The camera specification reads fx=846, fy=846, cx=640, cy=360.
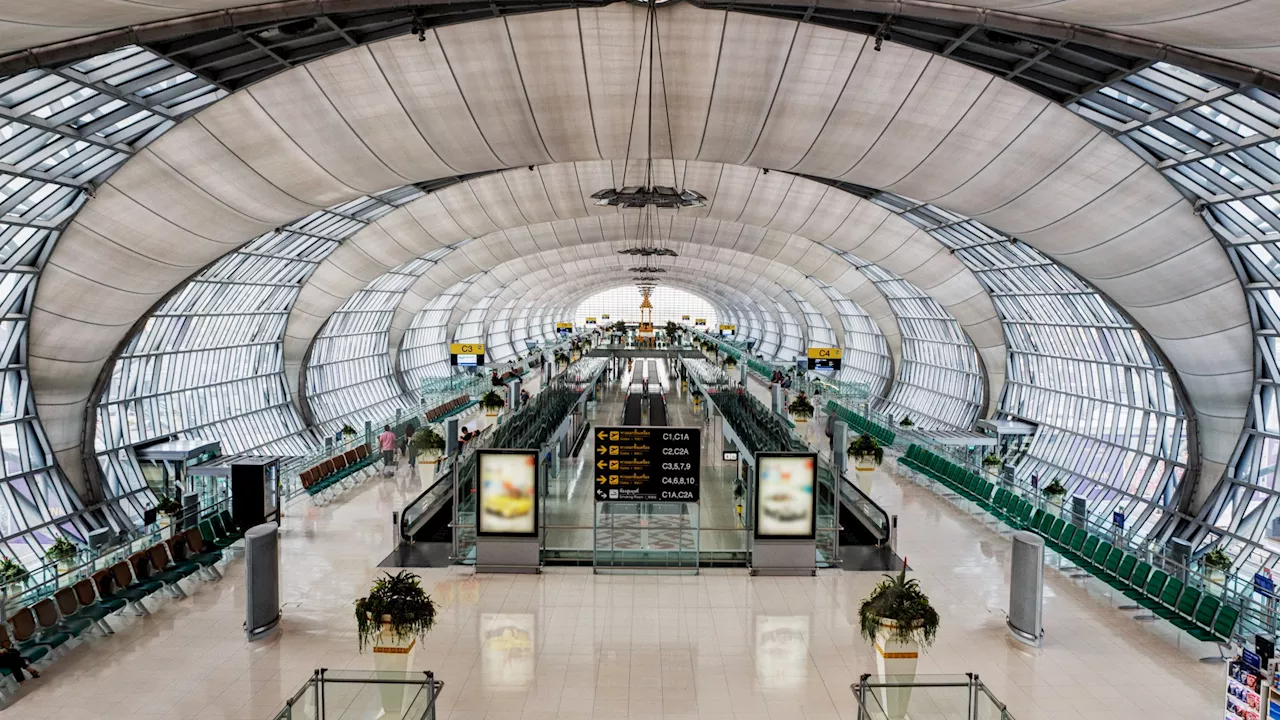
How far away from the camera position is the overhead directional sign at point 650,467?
14859 millimetres

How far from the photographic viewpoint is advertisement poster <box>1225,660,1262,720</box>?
27.0 ft

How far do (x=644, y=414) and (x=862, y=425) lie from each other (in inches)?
381

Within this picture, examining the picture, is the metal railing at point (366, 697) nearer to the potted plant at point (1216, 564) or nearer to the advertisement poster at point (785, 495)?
the advertisement poster at point (785, 495)

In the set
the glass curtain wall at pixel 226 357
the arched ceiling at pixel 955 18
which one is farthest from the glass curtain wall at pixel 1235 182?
the glass curtain wall at pixel 226 357

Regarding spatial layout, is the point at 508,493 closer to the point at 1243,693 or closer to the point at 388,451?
the point at 1243,693

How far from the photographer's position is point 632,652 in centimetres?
1098

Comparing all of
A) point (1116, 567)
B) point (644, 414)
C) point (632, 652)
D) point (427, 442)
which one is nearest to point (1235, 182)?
point (1116, 567)

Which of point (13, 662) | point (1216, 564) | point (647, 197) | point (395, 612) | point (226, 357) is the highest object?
point (647, 197)

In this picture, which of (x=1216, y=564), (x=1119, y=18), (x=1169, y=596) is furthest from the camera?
(x=1216, y=564)

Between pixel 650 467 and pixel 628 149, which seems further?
pixel 628 149

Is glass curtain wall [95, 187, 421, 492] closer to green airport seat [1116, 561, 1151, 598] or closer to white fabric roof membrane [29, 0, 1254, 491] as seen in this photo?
white fabric roof membrane [29, 0, 1254, 491]

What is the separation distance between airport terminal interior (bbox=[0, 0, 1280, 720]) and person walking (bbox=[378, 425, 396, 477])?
1.11 feet

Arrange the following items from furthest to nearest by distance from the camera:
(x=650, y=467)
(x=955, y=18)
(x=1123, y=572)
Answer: (x=955, y=18) → (x=650, y=467) → (x=1123, y=572)

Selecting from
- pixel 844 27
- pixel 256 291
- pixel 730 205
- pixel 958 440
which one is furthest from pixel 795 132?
pixel 256 291
